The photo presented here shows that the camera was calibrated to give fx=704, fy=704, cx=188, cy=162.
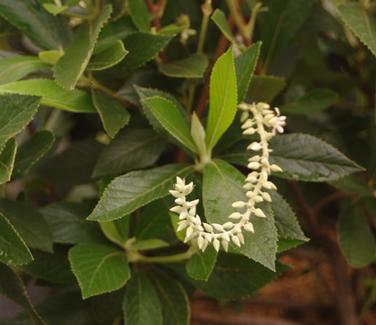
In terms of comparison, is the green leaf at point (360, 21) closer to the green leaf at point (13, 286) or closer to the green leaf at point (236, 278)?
the green leaf at point (236, 278)

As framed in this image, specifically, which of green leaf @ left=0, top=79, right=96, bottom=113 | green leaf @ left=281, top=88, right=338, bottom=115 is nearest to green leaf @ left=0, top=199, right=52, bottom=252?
green leaf @ left=0, top=79, right=96, bottom=113

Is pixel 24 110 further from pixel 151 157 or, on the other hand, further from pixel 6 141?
pixel 151 157

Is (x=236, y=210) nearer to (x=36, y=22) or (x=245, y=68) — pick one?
(x=245, y=68)

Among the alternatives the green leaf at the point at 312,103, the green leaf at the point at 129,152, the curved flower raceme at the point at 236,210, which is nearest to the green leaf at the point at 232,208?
the curved flower raceme at the point at 236,210

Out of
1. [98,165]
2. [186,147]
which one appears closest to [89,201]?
[98,165]

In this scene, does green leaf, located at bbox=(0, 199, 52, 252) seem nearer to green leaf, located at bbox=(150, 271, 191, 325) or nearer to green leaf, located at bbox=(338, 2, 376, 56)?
green leaf, located at bbox=(150, 271, 191, 325)
